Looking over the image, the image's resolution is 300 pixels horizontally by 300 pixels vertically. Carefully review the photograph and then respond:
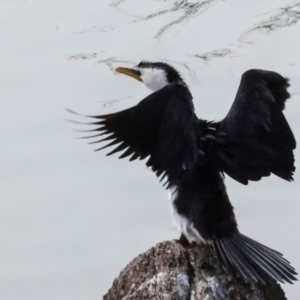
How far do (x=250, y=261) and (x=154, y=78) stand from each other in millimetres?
1253

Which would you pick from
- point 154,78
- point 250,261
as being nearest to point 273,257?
point 250,261

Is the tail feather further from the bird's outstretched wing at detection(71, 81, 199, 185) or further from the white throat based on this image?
the white throat

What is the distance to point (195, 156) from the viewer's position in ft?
15.1

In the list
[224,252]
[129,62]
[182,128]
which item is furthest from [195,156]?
[129,62]

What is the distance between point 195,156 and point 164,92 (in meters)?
0.35

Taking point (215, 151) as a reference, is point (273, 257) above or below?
below

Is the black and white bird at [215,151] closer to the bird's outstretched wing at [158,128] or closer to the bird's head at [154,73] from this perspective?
the bird's outstretched wing at [158,128]

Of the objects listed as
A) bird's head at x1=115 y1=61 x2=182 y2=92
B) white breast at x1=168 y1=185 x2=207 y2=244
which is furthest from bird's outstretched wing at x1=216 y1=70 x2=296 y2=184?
bird's head at x1=115 y1=61 x2=182 y2=92

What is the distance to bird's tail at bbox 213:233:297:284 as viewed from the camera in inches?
175

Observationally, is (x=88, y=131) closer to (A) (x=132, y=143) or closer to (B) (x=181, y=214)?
(A) (x=132, y=143)

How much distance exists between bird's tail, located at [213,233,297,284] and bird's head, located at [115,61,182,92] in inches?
38.1

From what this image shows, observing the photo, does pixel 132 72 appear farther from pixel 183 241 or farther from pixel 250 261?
→ pixel 250 261

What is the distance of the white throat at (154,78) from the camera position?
523 cm

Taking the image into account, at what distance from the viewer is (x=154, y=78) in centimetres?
530
